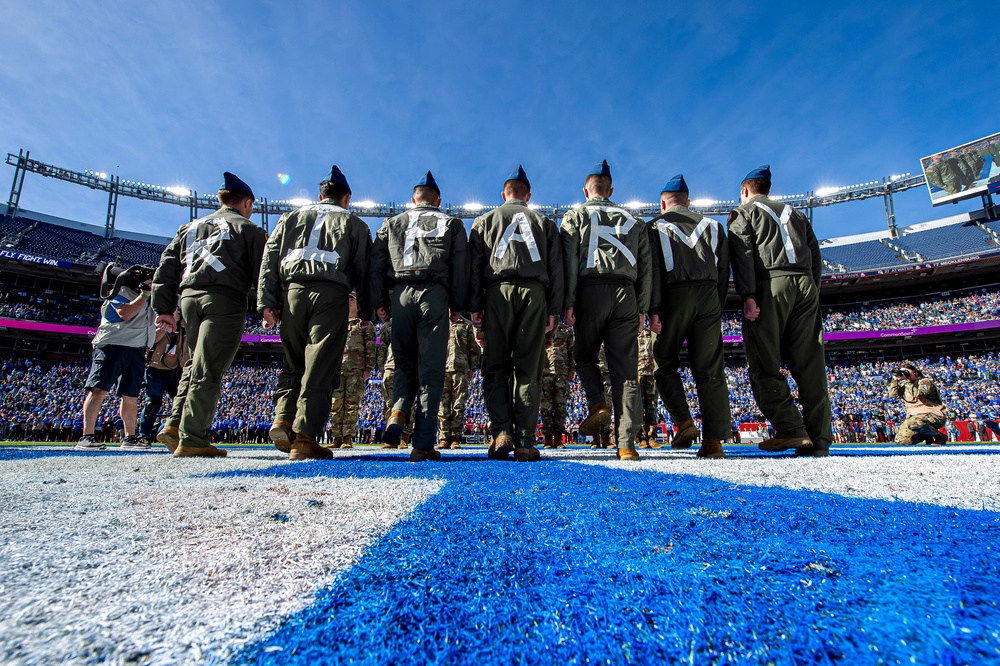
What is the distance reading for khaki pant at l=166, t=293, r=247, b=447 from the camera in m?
2.78

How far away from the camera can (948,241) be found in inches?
927

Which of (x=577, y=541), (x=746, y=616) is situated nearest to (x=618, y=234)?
(x=577, y=541)

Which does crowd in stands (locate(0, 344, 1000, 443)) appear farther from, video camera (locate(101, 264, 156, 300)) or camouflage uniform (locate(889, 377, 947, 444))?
video camera (locate(101, 264, 156, 300))

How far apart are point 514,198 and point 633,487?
8.31 feet

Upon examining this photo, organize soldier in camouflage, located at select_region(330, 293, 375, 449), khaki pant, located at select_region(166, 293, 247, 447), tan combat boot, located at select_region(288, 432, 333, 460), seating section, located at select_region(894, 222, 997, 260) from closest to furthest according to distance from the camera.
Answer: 1. tan combat boot, located at select_region(288, 432, 333, 460)
2. khaki pant, located at select_region(166, 293, 247, 447)
3. soldier in camouflage, located at select_region(330, 293, 375, 449)
4. seating section, located at select_region(894, 222, 997, 260)

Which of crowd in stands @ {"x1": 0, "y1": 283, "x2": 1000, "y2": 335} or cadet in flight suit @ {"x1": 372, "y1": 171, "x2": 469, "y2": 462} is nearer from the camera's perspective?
cadet in flight suit @ {"x1": 372, "y1": 171, "x2": 469, "y2": 462}

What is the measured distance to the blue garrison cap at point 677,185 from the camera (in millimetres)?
3617

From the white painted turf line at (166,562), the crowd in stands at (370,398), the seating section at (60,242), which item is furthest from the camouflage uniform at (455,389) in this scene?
the seating section at (60,242)

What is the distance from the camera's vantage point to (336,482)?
4.75 ft

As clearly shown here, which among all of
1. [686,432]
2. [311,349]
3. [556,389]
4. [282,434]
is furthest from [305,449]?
[556,389]

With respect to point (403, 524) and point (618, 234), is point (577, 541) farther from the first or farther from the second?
point (618, 234)

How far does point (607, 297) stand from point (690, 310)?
65 cm

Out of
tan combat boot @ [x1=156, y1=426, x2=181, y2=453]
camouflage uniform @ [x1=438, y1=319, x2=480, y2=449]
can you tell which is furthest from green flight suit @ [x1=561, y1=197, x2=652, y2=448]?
camouflage uniform @ [x1=438, y1=319, x2=480, y2=449]

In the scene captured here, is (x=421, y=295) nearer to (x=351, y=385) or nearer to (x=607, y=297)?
(x=607, y=297)
